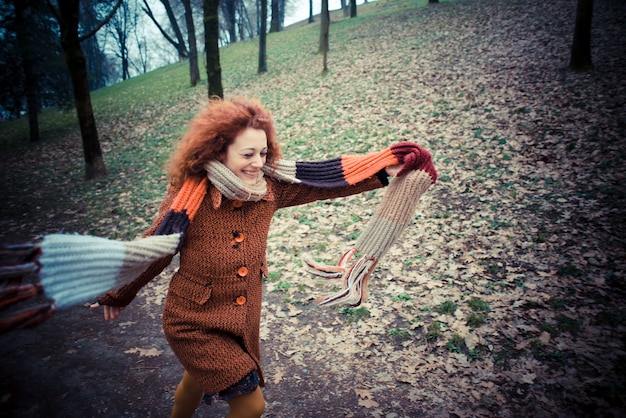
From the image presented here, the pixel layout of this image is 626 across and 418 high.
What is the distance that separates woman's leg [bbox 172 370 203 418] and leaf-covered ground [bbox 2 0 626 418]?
836mm

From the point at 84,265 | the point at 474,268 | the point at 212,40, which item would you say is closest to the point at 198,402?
the point at 84,265

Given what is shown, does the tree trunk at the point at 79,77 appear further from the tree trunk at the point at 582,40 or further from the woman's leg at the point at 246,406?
the tree trunk at the point at 582,40

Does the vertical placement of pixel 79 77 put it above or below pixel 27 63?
below

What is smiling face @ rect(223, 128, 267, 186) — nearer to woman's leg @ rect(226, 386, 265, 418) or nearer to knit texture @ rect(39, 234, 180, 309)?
knit texture @ rect(39, 234, 180, 309)

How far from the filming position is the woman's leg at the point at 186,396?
2369 millimetres

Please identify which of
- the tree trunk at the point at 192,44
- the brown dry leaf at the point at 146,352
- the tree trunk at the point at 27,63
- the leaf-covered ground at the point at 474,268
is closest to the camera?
the leaf-covered ground at the point at 474,268

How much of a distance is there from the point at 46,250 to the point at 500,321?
418 centimetres

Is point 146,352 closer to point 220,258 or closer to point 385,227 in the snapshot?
point 220,258

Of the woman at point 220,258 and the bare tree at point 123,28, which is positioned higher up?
the bare tree at point 123,28

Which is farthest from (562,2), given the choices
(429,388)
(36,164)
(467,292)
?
(36,164)

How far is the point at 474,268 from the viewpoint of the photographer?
476cm

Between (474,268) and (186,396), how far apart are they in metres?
3.89

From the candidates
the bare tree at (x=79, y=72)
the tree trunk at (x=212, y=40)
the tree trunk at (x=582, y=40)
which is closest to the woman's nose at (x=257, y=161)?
the tree trunk at (x=212, y=40)

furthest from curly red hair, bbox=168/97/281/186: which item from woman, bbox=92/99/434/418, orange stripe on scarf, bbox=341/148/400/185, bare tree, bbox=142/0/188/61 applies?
bare tree, bbox=142/0/188/61
